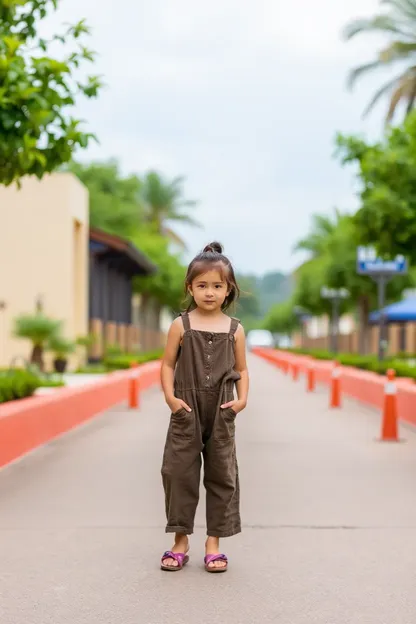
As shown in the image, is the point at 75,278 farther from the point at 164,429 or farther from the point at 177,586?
the point at 177,586

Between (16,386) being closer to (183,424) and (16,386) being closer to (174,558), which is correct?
(174,558)

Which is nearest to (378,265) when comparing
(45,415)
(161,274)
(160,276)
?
(45,415)

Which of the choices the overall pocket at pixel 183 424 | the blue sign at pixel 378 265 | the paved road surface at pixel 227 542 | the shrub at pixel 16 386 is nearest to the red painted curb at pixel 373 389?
the blue sign at pixel 378 265

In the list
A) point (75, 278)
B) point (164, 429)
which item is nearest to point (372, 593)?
point (164, 429)

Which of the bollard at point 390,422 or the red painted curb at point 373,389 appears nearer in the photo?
the bollard at point 390,422

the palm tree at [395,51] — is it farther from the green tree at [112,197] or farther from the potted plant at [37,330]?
the green tree at [112,197]

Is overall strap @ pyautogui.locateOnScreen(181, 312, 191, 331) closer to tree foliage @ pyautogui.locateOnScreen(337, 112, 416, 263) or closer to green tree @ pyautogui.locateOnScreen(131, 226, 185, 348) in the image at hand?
tree foliage @ pyautogui.locateOnScreen(337, 112, 416, 263)

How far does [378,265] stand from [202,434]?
80.9 feet

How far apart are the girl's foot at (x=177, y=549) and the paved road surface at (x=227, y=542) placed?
Answer: 0.26 feet

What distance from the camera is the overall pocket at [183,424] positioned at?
19.6ft

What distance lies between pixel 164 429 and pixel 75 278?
22877 millimetres

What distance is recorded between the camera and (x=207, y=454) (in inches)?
240

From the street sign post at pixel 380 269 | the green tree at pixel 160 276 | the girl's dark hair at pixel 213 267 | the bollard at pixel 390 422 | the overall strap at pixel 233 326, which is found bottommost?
the bollard at pixel 390 422

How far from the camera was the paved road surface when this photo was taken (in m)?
5.34
